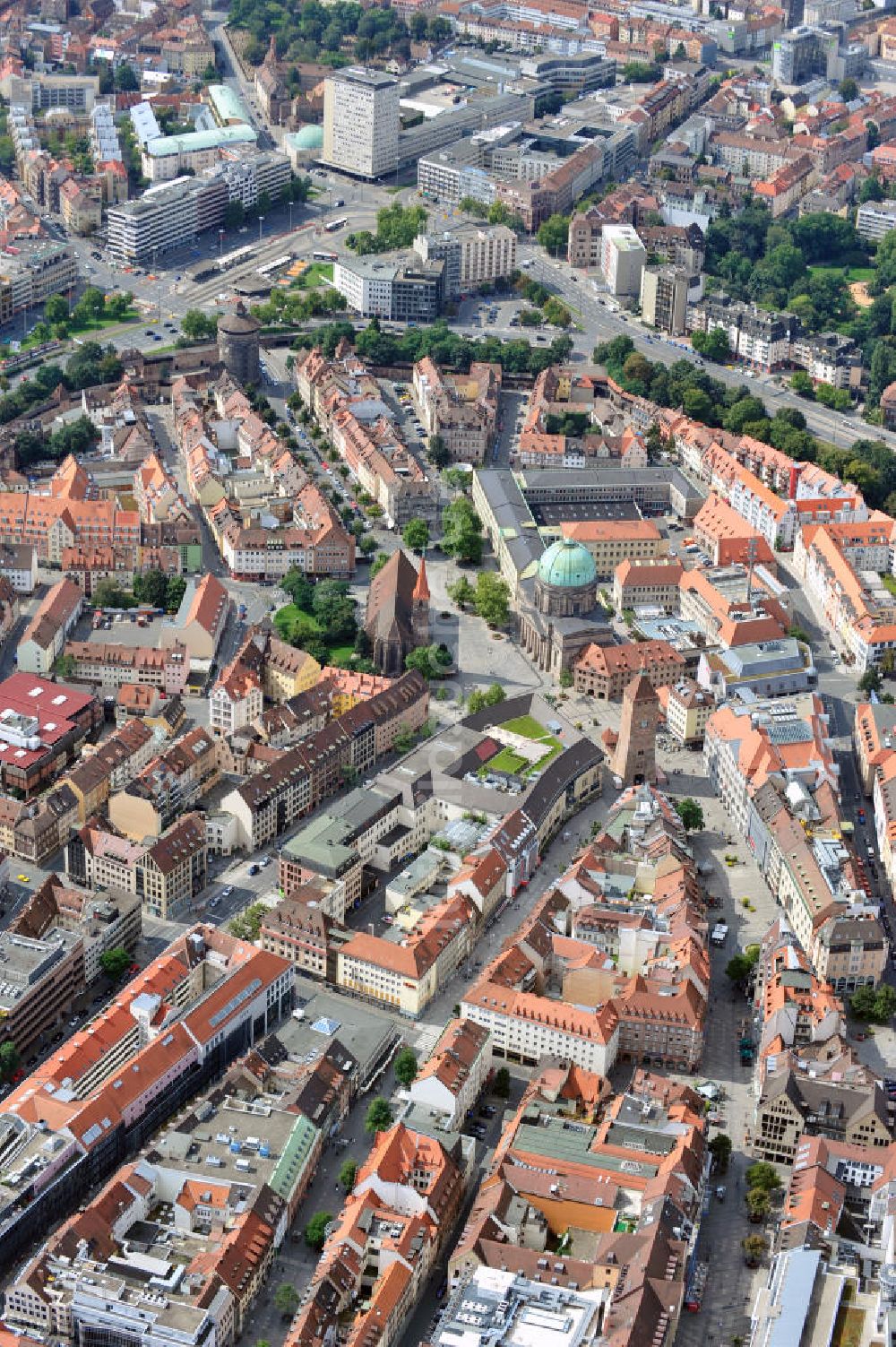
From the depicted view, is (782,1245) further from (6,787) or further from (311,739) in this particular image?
(6,787)

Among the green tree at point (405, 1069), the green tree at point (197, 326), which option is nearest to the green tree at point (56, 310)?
the green tree at point (197, 326)

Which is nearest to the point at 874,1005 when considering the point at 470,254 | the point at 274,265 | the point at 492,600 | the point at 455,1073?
the point at 455,1073

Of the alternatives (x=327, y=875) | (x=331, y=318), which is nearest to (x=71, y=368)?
(x=331, y=318)

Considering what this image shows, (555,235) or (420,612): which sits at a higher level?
(555,235)

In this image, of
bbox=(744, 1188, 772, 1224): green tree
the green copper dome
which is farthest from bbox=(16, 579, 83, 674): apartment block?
bbox=(744, 1188, 772, 1224): green tree

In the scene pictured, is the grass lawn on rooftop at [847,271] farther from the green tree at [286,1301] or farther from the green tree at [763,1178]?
the green tree at [286,1301]

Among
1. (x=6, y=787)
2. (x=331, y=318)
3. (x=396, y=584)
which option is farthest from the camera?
(x=331, y=318)

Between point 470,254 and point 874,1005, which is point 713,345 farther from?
point 874,1005
